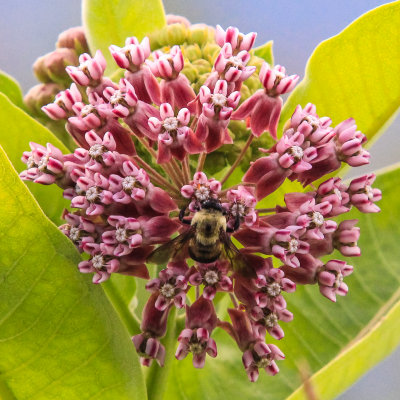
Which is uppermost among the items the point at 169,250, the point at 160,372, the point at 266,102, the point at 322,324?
the point at 266,102

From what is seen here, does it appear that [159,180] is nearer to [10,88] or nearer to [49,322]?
[49,322]

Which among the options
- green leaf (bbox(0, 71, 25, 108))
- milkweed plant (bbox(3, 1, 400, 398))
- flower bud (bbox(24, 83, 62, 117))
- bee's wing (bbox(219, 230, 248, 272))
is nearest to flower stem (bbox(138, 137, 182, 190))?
milkweed plant (bbox(3, 1, 400, 398))

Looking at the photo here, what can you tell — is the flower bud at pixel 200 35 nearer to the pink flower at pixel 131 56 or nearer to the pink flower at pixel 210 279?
the pink flower at pixel 131 56

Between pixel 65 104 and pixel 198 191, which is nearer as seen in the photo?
pixel 198 191

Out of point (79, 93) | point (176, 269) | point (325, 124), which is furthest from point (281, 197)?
point (79, 93)

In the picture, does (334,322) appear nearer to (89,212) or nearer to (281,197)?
(281,197)

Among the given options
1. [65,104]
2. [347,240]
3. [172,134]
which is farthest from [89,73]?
[347,240]

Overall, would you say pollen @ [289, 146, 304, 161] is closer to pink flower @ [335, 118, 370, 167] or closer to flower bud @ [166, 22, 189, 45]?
pink flower @ [335, 118, 370, 167]

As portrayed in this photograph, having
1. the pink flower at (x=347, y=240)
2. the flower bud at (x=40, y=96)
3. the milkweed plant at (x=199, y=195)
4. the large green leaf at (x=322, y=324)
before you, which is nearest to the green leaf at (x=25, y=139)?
the milkweed plant at (x=199, y=195)
